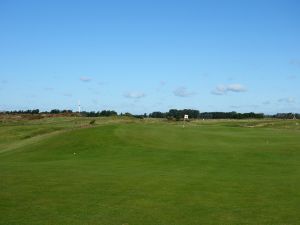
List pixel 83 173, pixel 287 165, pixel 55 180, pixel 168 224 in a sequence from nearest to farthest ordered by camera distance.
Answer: pixel 168 224
pixel 55 180
pixel 83 173
pixel 287 165

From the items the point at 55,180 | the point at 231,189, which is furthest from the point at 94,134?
the point at 231,189

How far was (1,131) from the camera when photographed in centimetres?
6228

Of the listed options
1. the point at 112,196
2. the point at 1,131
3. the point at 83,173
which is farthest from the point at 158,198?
the point at 1,131

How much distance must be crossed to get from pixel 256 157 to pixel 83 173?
39.1ft

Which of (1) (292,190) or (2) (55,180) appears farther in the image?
(2) (55,180)

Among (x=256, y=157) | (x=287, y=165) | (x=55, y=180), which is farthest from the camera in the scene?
(x=256, y=157)

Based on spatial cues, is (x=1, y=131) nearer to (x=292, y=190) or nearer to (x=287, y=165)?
(x=287, y=165)

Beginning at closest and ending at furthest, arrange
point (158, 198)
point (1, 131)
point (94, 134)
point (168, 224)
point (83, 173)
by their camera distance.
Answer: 1. point (168, 224)
2. point (158, 198)
3. point (83, 173)
4. point (94, 134)
5. point (1, 131)

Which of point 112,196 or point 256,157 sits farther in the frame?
point 256,157

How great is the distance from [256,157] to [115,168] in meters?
9.46

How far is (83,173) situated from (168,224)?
9.74 meters

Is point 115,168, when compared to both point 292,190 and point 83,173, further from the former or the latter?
point 292,190

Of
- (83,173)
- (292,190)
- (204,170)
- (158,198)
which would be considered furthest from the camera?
(204,170)

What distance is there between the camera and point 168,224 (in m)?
11.4
